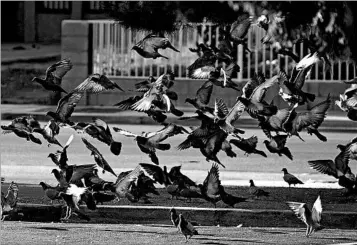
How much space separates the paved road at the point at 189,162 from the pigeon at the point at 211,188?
2.25 metres

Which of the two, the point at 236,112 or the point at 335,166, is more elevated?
the point at 236,112

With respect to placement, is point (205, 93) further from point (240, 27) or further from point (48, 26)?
point (48, 26)

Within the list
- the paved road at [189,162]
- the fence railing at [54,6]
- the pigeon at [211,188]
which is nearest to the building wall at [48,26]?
the fence railing at [54,6]

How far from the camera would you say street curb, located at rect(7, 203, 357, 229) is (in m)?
8.61

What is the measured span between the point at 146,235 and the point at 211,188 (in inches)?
33.7

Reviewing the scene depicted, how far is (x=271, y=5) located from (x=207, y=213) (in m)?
1.67

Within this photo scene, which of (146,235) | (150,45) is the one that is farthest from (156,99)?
(146,235)

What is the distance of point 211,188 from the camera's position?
8.44 meters

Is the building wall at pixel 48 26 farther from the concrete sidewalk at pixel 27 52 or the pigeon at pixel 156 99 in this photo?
the pigeon at pixel 156 99

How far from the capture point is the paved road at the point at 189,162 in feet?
38.3

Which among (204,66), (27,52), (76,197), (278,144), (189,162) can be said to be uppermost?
(204,66)

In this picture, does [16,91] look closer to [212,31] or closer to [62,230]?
[212,31]

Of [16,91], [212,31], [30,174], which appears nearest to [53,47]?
[16,91]

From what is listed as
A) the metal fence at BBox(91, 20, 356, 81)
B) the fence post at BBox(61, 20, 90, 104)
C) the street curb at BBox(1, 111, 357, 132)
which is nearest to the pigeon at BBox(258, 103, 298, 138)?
the street curb at BBox(1, 111, 357, 132)
